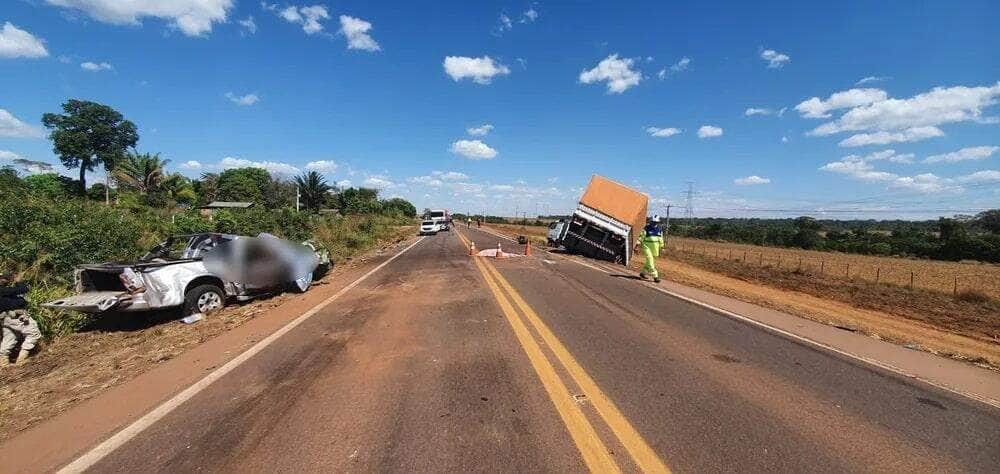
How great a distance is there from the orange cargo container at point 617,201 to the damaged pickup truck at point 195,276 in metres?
12.5

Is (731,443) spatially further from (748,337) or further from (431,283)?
(431,283)

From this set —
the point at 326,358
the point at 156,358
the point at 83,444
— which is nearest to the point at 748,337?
the point at 326,358

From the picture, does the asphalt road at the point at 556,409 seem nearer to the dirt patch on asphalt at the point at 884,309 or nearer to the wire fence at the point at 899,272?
the dirt patch on asphalt at the point at 884,309

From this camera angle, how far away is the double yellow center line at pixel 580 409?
3053mm

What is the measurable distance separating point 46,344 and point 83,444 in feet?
16.3

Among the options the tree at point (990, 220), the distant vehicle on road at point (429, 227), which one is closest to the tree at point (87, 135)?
the distant vehicle on road at point (429, 227)

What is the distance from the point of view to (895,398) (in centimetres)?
439

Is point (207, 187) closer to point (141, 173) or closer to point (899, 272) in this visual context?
point (141, 173)

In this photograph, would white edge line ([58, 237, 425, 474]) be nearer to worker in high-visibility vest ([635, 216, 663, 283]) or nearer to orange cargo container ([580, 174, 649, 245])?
worker in high-visibility vest ([635, 216, 663, 283])

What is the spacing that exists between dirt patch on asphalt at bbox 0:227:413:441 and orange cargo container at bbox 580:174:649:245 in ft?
46.8

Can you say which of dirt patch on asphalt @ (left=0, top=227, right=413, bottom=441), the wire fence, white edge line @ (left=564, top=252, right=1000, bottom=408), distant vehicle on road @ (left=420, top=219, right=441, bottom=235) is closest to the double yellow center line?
white edge line @ (left=564, top=252, right=1000, bottom=408)

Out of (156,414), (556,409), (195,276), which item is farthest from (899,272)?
(156,414)

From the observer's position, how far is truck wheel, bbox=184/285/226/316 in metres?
8.07

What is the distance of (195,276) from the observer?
8250 mm
